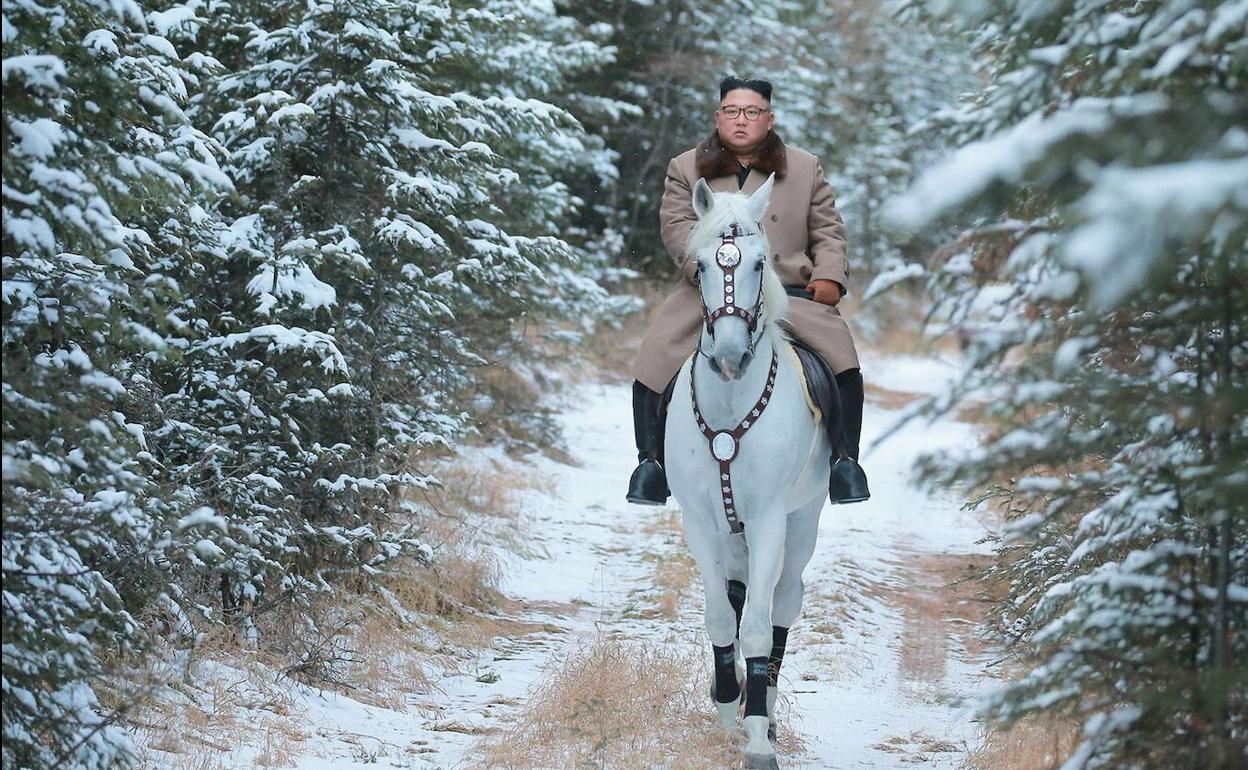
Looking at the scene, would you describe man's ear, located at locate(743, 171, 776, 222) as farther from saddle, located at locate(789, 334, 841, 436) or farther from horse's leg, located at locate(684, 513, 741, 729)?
horse's leg, located at locate(684, 513, 741, 729)

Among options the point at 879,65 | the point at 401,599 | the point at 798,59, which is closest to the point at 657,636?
the point at 401,599

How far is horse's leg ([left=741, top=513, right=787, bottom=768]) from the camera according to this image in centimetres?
579

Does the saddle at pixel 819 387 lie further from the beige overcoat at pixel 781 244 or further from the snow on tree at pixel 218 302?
the snow on tree at pixel 218 302

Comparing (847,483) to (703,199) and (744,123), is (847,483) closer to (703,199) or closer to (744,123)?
(703,199)

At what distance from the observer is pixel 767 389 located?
5.91 metres

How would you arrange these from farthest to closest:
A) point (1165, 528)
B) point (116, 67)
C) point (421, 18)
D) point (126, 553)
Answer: point (421, 18), point (126, 553), point (116, 67), point (1165, 528)

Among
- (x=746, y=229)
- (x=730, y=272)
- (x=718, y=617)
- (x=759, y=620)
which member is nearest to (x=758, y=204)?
(x=746, y=229)

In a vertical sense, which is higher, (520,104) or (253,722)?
(520,104)

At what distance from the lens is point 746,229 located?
18.2ft

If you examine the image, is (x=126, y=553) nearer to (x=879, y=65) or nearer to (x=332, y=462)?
(x=332, y=462)

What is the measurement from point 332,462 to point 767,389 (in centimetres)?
274

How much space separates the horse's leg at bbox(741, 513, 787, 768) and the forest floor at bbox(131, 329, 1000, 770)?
0.25m

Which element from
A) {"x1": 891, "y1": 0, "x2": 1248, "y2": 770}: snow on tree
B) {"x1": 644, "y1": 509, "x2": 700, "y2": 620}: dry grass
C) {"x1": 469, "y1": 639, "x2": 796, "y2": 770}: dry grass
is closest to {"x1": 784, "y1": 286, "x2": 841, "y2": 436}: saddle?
{"x1": 469, "y1": 639, "x2": 796, "y2": 770}: dry grass

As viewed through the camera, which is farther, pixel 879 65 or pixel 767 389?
pixel 879 65
